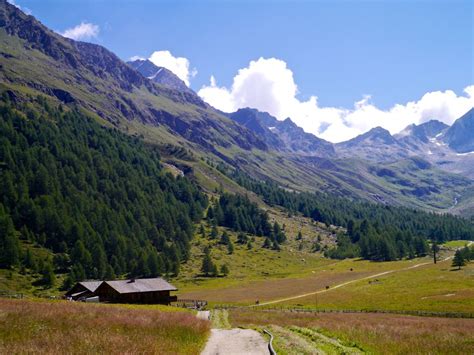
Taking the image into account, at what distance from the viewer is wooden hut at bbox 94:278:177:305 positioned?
8462 centimetres

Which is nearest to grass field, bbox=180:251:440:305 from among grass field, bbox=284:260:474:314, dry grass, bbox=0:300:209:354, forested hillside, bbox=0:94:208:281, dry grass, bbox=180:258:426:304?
dry grass, bbox=180:258:426:304

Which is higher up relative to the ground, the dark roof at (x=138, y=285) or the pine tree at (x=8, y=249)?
the pine tree at (x=8, y=249)

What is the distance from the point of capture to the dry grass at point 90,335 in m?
17.4

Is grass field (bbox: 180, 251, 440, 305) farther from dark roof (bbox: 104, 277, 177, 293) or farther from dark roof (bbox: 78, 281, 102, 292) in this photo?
dark roof (bbox: 78, 281, 102, 292)

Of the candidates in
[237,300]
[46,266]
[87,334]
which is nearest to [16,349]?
[87,334]

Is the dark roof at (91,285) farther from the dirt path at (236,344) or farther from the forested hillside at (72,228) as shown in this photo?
the dirt path at (236,344)

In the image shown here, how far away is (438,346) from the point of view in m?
24.8

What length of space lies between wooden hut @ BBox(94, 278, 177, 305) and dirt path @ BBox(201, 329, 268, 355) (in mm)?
55167

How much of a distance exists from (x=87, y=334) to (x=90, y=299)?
227 ft

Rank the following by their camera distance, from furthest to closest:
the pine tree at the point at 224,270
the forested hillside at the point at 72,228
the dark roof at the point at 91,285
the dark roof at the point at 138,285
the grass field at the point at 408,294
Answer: the pine tree at the point at 224,270 < the forested hillside at the point at 72,228 < the dark roof at the point at 91,285 < the dark roof at the point at 138,285 < the grass field at the point at 408,294

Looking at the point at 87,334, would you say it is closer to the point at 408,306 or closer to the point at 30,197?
the point at 408,306

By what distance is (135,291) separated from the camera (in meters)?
86.7

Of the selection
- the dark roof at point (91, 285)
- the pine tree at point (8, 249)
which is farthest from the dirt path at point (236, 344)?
the pine tree at point (8, 249)

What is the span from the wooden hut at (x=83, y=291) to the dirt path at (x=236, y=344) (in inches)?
2409
